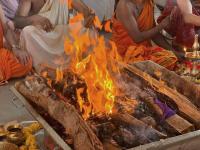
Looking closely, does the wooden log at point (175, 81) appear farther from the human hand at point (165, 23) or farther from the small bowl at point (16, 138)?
the human hand at point (165, 23)

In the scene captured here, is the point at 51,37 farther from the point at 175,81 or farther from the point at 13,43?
the point at 175,81

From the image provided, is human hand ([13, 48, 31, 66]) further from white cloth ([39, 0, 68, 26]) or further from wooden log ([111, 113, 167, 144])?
wooden log ([111, 113, 167, 144])

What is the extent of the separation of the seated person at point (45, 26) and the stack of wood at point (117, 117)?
93.7 inches

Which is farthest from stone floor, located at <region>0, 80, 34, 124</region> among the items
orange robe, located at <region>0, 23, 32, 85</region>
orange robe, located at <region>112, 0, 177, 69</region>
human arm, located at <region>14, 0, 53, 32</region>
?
orange robe, located at <region>112, 0, 177, 69</region>

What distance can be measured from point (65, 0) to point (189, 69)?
2551 mm

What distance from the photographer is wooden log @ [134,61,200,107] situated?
329cm

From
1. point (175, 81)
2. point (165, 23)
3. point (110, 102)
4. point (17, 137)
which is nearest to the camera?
point (110, 102)

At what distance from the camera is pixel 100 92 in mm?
3219

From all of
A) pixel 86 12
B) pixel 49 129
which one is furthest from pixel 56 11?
pixel 49 129

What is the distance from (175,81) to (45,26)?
299cm

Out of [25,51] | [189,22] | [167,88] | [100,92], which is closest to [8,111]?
[25,51]

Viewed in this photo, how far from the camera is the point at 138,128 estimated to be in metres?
2.88

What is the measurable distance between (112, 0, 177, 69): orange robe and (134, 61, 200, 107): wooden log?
42.0 inches

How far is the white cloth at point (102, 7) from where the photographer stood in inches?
319
